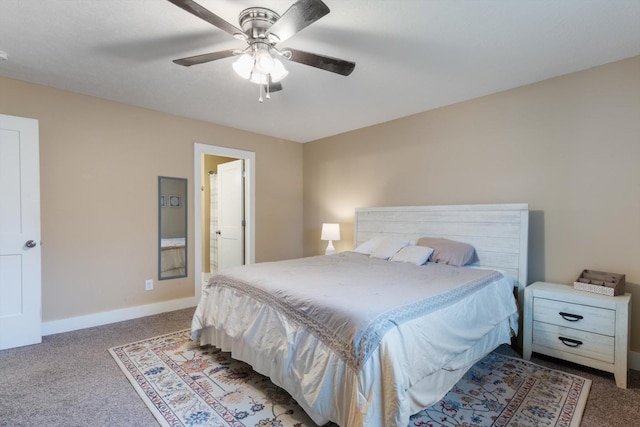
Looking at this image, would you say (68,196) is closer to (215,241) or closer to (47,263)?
(47,263)

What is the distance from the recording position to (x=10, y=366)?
2.41 meters

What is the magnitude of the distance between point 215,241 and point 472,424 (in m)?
4.79

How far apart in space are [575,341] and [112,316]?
14.2 ft

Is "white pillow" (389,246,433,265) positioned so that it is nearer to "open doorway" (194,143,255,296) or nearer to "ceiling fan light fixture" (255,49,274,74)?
"ceiling fan light fixture" (255,49,274,74)

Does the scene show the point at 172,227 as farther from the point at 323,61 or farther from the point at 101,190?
the point at 323,61

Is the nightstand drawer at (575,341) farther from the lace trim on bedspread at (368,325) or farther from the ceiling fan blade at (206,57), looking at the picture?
the ceiling fan blade at (206,57)

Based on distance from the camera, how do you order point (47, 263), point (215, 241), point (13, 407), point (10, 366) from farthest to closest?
point (215, 241)
point (47, 263)
point (10, 366)
point (13, 407)

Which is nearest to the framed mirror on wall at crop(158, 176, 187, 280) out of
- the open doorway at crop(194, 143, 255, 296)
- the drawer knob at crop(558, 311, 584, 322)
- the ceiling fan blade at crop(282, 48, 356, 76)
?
the open doorway at crop(194, 143, 255, 296)

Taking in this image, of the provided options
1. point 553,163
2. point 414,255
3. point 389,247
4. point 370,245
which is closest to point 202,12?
point 414,255

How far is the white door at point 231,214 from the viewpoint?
4762mm

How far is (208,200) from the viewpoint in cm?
585

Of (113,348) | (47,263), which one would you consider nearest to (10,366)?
(113,348)

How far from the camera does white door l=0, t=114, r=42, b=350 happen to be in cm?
273

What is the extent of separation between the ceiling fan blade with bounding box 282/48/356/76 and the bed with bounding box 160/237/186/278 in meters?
2.88
